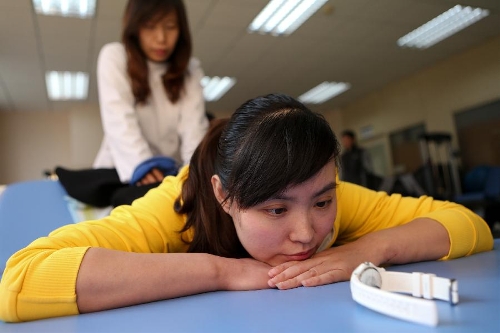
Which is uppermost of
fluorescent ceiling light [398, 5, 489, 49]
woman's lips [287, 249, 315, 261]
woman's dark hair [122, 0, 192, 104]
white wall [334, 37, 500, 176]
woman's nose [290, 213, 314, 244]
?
woman's dark hair [122, 0, 192, 104]

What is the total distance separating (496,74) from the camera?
3.39ft

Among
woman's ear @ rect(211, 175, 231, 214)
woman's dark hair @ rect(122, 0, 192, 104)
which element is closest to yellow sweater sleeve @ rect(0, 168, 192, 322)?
woman's ear @ rect(211, 175, 231, 214)

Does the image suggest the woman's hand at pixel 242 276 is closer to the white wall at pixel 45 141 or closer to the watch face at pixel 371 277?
the watch face at pixel 371 277

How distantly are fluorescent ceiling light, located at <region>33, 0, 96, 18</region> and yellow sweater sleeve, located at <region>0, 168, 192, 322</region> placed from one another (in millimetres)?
2445

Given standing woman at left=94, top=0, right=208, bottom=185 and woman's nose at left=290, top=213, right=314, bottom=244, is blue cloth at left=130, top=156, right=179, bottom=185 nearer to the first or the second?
standing woman at left=94, top=0, right=208, bottom=185

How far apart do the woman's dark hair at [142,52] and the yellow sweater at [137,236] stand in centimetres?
57

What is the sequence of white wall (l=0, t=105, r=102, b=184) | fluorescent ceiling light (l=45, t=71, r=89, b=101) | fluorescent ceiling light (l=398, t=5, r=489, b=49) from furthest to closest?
white wall (l=0, t=105, r=102, b=184)
fluorescent ceiling light (l=45, t=71, r=89, b=101)
fluorescent ceiling light (l=398, t=5, r=489, b=49)

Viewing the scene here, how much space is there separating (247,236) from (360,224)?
0.35 meters

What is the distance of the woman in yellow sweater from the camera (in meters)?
0.50

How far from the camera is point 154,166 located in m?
1.07

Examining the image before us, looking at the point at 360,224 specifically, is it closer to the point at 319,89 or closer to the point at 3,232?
the point at 3,232

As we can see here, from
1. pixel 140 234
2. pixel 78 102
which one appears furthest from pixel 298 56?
pixel 78 102

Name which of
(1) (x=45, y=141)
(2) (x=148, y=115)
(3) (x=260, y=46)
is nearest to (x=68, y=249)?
(2) (x=148, y=115)

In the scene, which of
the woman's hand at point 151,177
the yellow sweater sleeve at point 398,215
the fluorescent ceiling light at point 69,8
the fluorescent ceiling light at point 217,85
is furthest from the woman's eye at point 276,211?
the fluorescent ceiling light at point 217,85
